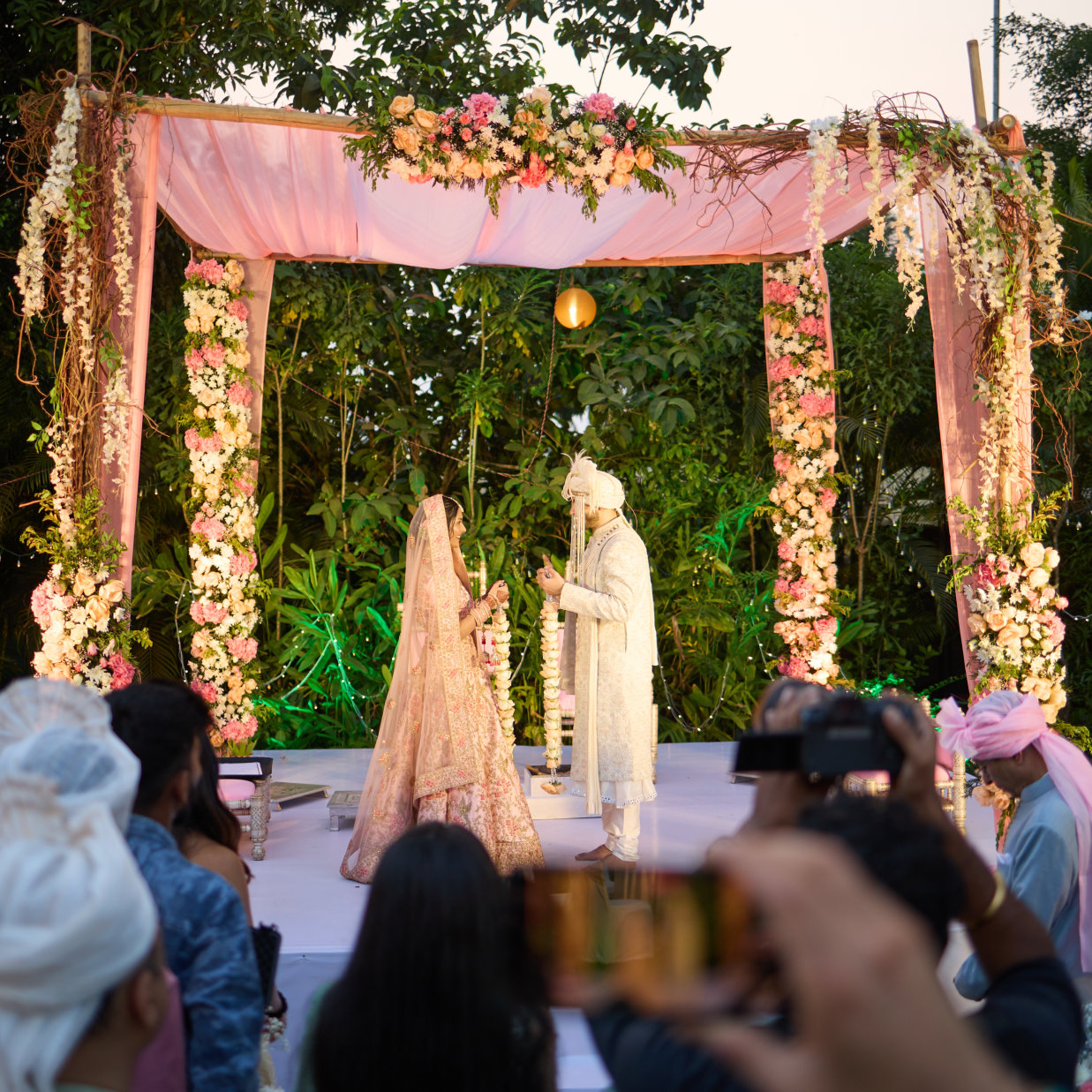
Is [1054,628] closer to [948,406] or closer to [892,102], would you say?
[948,406]

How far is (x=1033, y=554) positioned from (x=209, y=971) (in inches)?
178

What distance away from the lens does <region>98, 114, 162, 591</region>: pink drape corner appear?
5.01 meters

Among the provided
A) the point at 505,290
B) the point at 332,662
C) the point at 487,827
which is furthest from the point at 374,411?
the point at 487,827

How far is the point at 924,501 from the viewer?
9.55m

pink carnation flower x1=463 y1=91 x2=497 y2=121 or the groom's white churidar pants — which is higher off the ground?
pink carnation flower x1=463 y1=91 x2=497 y2=121

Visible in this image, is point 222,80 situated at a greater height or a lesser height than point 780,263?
greater

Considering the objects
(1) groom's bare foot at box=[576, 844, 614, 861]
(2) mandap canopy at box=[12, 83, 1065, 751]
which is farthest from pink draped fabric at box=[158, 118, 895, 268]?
(1) groom's bare foot at box=[576, 844, 614, 861]

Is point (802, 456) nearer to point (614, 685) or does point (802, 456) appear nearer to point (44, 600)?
point (614, 685)

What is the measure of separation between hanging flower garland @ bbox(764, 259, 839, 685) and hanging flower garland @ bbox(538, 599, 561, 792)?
1294 mm

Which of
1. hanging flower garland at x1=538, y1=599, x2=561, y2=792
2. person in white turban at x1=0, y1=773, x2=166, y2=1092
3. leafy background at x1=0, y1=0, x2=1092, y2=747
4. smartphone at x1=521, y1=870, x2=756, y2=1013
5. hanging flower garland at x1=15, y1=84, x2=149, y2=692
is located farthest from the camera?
leafy background at x1=0, y1=0, x2=1092, y2=747

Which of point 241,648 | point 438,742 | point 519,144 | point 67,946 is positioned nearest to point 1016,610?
point 438,742

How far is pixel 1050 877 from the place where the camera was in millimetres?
2498

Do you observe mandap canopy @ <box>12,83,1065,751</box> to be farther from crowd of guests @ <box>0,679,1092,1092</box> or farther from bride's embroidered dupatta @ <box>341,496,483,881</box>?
crowd of guests @ <box>0,679,1092,1092</box>

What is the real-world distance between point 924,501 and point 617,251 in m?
4.43
